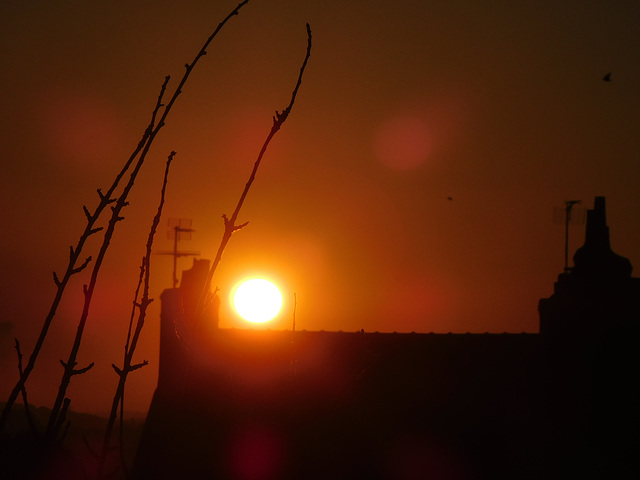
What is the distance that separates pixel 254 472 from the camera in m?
18.2

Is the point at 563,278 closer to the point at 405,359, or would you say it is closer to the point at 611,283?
the point at 611,283

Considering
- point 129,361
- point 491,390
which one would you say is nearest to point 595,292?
point 491,390

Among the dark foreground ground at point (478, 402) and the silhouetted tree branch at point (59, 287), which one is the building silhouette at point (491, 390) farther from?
the silhouetted tree branch at point (59, 287)

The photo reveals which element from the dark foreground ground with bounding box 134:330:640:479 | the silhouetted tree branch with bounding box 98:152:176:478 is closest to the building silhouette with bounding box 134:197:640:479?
the dark foreground ground with bounding box 134:330:640:479

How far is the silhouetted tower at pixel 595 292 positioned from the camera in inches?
1104

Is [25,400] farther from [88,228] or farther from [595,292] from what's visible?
[595,292]

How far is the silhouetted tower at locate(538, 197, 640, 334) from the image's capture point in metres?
28.0

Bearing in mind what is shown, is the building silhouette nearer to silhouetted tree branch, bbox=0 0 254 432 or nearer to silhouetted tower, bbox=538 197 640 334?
silhouetted tower, bbox=538 197 640 334

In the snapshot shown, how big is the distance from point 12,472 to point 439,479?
20549mm

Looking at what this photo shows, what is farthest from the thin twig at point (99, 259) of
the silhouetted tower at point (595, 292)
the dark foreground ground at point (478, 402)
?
the silhouetted tower at point (595, 292)

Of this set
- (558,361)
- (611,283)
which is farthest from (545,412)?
(611,283)

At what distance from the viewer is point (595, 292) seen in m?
29.9

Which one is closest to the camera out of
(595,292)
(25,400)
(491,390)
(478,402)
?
(25,400)

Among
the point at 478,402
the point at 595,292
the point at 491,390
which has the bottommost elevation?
the point at 478,402
